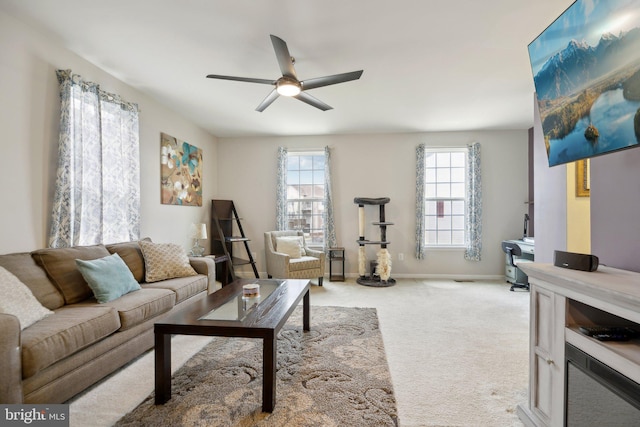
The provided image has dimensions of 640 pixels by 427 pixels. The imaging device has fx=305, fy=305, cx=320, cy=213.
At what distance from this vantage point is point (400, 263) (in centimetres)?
548

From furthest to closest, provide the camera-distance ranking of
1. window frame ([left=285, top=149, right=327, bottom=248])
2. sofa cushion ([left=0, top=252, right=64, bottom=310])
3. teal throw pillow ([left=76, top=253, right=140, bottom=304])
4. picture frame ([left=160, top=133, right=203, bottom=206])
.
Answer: window frame ([left=285, top=149, right=327, bottom=248]) → picture frame ([left=160, top=133, right=203, bottom=206]) → teal throw pillow ([left=76, top=253, right=140, bottom=304]) → sofa cushion ([left=0, top=252, right=64, bottom=310])

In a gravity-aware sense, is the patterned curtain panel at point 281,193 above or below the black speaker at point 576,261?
above

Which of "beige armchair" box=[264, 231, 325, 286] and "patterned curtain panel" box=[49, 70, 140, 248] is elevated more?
"patterned curtain panel" box=[49, 70, 140, 248]

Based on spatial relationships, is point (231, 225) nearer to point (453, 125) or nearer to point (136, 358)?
point (136, 358)

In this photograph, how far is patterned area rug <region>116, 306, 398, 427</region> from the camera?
5.38 feet

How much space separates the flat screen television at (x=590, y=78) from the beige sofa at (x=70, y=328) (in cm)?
283

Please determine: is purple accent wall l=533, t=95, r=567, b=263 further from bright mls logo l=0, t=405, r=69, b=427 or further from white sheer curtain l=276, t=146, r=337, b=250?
bright mls logo l=0, t=405, r=69, b=427

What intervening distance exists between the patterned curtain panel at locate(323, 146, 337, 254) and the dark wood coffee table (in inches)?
125

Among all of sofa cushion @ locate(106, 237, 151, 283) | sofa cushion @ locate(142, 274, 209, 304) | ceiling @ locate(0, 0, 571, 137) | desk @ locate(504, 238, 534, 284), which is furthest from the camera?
desk @ locate(504, 238, 534, 284)

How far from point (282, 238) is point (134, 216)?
7.27 ft

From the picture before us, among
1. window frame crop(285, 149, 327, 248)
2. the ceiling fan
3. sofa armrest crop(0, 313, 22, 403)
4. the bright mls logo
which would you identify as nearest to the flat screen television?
the ceiling fan

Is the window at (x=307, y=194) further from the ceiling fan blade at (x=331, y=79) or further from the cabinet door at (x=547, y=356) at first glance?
the cabinet door at (x=547, y=356)

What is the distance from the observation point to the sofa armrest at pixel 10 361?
1.36 m

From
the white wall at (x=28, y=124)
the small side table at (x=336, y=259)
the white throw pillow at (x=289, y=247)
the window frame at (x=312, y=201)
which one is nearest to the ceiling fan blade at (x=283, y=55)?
the white wall at (x=28, y=124)
